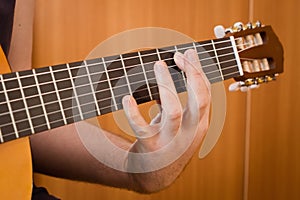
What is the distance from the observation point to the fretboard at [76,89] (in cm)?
57

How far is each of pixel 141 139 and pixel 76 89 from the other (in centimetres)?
13

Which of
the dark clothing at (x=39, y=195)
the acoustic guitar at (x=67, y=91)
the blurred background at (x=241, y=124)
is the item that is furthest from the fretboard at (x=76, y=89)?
the blurred background at (x=241, y=124)

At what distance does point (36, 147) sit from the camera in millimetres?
856

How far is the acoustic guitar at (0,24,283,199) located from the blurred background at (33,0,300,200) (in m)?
0.94

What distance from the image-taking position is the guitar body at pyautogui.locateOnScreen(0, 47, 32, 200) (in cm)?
60

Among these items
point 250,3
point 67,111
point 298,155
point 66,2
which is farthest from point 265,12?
point 67,111

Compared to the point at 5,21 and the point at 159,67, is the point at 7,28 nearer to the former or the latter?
the point at 5,21

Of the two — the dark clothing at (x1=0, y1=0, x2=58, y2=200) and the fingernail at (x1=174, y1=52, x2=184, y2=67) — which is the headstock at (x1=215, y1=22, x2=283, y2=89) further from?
the dark clothing at (x1=0, y1=0, x2=58, y2=200)

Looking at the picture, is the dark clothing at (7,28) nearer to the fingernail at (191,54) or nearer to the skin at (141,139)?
the skin at (141,139)

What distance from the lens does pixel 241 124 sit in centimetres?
185

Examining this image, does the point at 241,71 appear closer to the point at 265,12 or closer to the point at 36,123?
the point at 36,123

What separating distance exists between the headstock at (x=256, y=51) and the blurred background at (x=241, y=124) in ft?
2.96

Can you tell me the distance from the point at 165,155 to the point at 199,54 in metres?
0.17

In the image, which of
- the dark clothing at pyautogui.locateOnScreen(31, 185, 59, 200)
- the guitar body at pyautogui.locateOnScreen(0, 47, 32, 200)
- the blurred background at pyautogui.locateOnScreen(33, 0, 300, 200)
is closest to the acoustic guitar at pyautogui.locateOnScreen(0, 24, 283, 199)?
the guitar body at pyautogui.locateOnScreen(0, 47, 32, 200)
